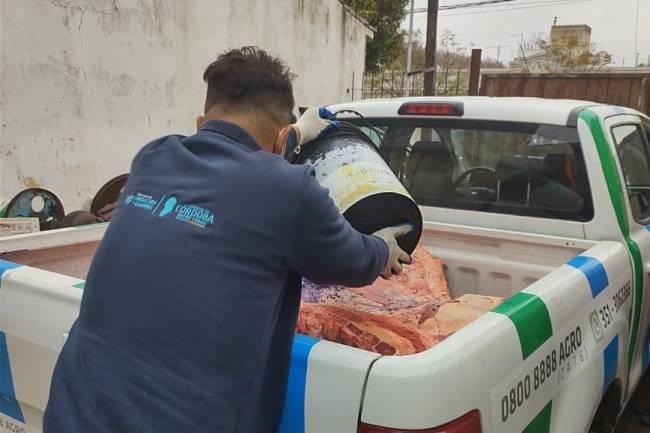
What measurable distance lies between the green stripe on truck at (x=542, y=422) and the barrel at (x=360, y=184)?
2.32 ft

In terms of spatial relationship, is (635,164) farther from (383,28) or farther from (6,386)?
(383,28)

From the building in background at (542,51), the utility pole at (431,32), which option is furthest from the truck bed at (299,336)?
the building in background at (542,51)

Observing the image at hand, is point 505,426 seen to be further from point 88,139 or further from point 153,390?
point 88,139

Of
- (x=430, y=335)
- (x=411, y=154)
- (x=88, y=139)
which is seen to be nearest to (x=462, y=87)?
(x=88, y=139)

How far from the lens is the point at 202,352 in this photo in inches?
50.8

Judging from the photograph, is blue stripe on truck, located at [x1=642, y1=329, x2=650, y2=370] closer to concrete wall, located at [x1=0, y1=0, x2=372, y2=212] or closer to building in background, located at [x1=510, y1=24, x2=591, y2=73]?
concrete wall, located at [x1=0, y1=0, x2=372, y2=212]

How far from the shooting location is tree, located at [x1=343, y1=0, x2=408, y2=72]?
18297 mm

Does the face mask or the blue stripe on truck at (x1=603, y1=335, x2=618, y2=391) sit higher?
the face mask

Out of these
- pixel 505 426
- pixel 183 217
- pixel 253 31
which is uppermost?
pixel 253 31

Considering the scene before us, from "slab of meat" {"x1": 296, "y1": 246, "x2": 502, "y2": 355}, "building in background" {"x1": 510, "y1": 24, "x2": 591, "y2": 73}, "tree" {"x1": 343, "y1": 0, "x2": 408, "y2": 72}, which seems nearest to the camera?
"slab of meat" {"x1": 296, "y1": 246, "x2": 502, "y2": 355}

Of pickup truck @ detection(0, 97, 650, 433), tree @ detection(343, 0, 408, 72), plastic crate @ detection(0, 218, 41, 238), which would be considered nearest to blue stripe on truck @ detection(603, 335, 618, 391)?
pickup truck @ detection(0, 97, 650, 433)

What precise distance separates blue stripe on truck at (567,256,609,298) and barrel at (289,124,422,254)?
1.89 ft

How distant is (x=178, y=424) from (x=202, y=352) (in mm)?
161

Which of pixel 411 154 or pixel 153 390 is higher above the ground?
pixel 411 154
